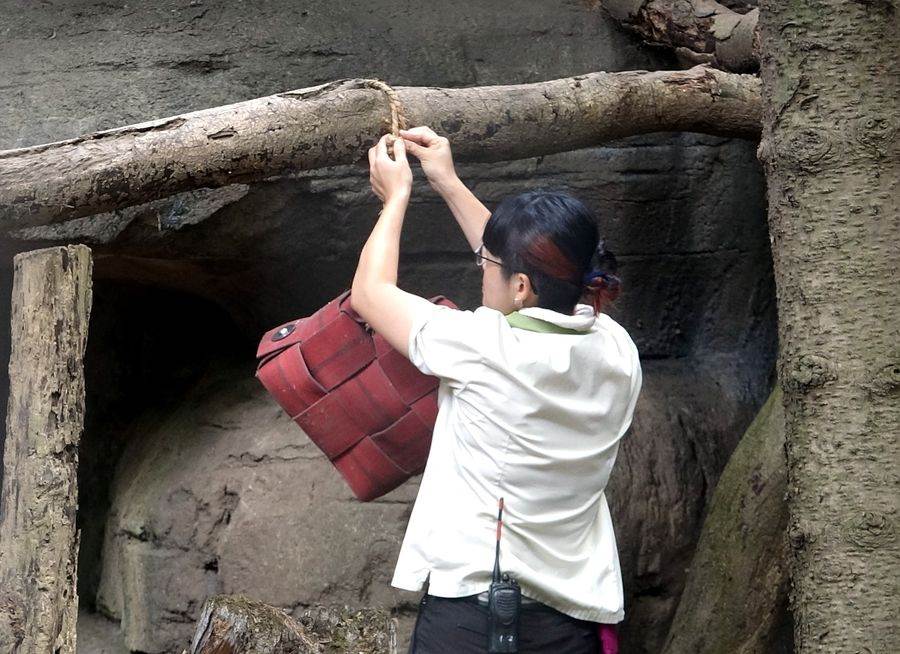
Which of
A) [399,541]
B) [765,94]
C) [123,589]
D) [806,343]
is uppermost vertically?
[765,94]

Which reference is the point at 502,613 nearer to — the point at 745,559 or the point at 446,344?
the point at 446,344

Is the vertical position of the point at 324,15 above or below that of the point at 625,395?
above

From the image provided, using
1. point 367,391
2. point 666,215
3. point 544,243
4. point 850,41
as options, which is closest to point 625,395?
point 544,243

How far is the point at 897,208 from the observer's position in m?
2.15

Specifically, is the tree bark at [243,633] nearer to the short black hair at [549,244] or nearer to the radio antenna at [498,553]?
the radio antenna at [498,553]

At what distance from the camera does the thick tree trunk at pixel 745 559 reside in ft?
9.78

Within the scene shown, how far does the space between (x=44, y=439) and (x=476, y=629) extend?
97 cm

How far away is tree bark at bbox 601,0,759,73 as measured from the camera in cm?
A: 373

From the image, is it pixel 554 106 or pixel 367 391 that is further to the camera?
pixel 554 106

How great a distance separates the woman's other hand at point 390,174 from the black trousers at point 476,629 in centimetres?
78

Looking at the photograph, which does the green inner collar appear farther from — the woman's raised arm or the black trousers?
the black trousers

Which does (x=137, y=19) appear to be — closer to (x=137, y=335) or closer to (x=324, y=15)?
(x=324, y=15)

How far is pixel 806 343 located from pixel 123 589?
2.72m

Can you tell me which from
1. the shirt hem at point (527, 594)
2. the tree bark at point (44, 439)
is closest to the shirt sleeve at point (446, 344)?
the shirt hem at point (527, 594)
